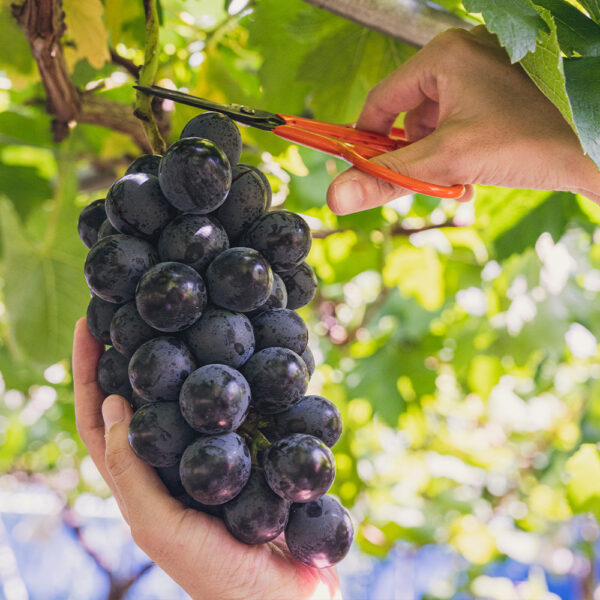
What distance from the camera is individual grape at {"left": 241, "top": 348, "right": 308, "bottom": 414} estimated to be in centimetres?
53

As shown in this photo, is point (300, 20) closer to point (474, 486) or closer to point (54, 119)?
point (54, 119)

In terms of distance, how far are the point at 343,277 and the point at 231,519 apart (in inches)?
46.3

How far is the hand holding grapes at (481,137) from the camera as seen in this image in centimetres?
69

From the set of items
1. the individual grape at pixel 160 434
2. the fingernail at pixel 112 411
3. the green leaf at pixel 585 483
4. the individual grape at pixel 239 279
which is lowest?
the green leaf at pixel 585 483

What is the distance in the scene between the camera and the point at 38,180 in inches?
48.4

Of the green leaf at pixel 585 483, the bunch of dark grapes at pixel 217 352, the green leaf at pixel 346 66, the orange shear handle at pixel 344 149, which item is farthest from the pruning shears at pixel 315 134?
the green leaf at pixel 585 483

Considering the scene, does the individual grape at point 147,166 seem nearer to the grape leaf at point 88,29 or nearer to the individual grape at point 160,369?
the individual grape at point 160,369

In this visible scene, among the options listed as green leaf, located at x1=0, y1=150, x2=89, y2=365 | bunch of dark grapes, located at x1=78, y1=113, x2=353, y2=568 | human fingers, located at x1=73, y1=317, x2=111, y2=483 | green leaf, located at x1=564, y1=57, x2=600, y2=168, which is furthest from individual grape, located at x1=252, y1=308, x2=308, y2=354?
green leaf, located at x1=0, y1=150, x2=89, y2=365

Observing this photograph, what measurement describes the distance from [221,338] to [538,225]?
0.92 metres

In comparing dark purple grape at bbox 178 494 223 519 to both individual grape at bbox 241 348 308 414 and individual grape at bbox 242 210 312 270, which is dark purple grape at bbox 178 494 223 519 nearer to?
individual grape at bbox 241 348 308 414

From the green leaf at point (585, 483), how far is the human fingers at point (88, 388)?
4.19ft

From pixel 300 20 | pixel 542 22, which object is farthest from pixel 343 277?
pixel 542 22

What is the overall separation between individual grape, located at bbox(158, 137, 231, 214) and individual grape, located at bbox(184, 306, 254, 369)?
10cm

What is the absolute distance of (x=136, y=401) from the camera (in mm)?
589
